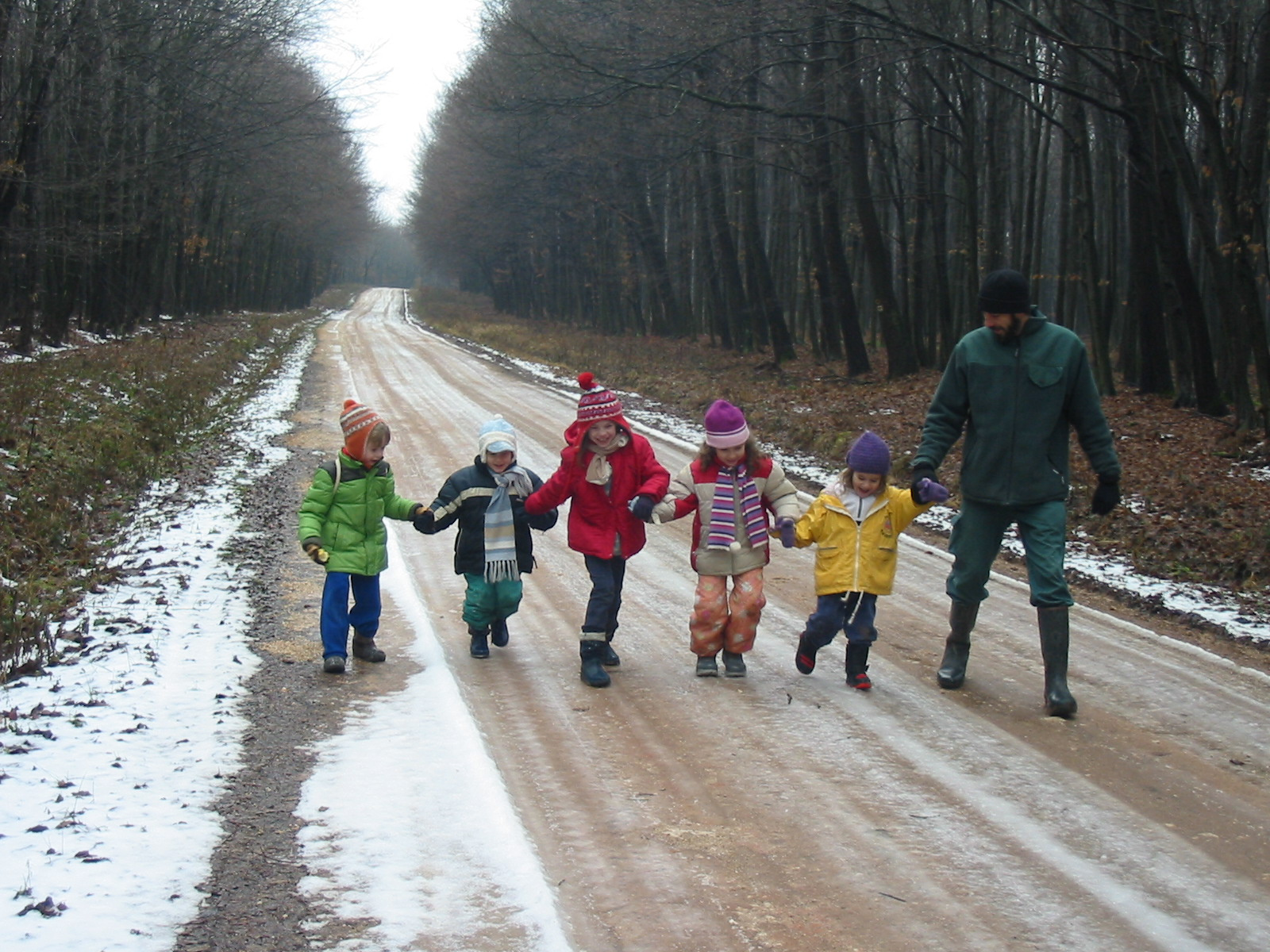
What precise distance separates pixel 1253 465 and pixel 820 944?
10984 millimetres

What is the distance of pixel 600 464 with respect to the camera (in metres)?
6.65

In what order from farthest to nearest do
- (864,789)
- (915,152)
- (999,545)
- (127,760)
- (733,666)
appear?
(915,152) < (733,666) < (999,545) < (127,760) < (864,789)

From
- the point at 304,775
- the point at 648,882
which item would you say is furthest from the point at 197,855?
the point at 648,882

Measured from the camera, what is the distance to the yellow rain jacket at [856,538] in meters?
6.34

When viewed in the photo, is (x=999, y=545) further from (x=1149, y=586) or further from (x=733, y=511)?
(x=1149, y=586)

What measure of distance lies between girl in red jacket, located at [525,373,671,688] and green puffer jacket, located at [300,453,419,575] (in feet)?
2.86

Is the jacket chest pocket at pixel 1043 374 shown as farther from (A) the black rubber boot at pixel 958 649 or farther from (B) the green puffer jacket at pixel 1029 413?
(A) the black rubber boot at pixel 958 649

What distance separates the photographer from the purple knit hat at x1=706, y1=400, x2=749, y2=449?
6422mm

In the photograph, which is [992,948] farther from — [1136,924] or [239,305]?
[239,305]

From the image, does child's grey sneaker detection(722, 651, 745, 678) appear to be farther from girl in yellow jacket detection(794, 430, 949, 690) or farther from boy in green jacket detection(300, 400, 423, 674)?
boy in green jacket detection(300, 400, 423, 674)

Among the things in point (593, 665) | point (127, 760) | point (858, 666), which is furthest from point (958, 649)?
point (127, 760)

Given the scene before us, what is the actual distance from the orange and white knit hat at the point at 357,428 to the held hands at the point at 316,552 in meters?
0.60

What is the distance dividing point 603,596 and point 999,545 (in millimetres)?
2109

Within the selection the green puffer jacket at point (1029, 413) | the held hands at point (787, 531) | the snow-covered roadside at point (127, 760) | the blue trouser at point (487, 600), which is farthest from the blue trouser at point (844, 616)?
the snow-covered roadside at point (127, 760)
